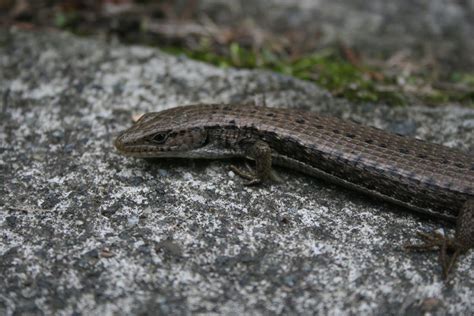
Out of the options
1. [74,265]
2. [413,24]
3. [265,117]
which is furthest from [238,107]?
[413,24]

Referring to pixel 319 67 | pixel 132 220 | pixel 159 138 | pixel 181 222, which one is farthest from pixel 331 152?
pixel 319 67

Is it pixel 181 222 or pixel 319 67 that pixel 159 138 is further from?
pixel 319 67

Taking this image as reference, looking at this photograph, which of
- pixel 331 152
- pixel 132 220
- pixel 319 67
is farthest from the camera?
pixel 319 67

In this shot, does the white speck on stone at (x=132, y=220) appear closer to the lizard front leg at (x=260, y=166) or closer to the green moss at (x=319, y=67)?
the lizard front leg at (x=260, y=166)

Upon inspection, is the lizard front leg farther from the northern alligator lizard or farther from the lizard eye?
the lizard eye

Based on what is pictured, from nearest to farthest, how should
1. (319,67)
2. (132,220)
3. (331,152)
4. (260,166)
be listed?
1. (132,220)
2. (331,152)
3. (260,166)
4. (319,67)

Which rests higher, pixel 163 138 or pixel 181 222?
pixel 163 138

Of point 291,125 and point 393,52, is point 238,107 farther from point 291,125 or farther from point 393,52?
point 393,52

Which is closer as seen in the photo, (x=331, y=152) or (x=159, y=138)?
(x=331, y=152)
